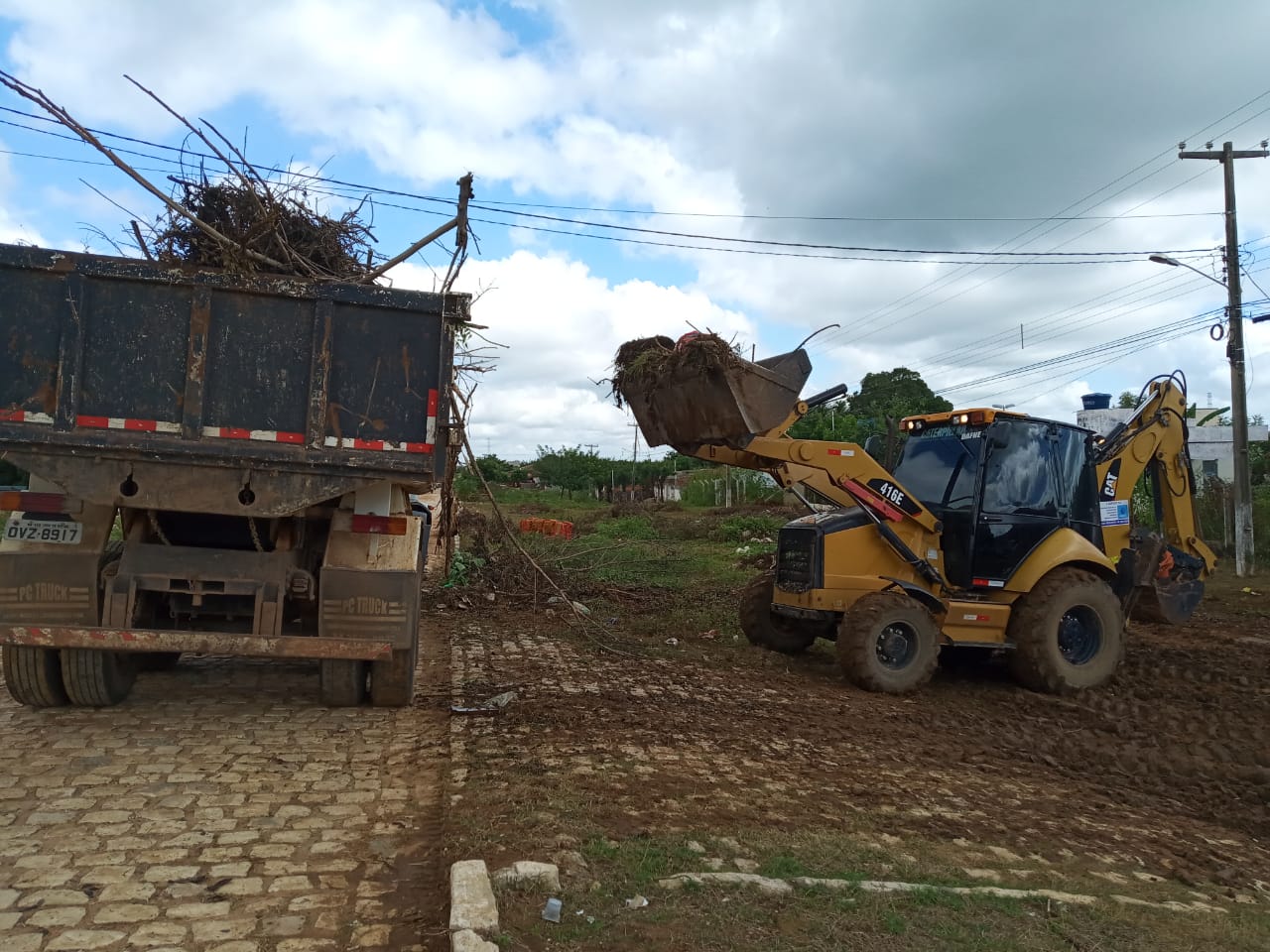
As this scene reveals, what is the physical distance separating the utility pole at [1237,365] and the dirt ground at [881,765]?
10005 mm

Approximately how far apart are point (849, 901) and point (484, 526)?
12517 mm

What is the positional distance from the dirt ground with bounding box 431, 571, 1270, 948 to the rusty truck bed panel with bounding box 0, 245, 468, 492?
2.05 m

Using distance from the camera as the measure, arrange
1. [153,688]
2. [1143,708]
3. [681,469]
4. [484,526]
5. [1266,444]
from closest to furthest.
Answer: [153,688], [1143,708], [484,526], [1266,444], [681,469]

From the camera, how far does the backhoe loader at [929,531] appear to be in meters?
7.76

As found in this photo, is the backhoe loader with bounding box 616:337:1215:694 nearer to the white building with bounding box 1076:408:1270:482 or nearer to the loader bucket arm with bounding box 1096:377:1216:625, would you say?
the loader bucket arm with bounding box 1096:377:1216:625

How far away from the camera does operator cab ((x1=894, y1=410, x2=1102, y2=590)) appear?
8.22 meters

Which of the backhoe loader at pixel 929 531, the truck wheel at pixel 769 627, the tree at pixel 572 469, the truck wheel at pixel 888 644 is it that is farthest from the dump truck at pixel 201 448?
the tree at pixel 572 469

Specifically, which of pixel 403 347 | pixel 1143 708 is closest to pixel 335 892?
pixel 403 347

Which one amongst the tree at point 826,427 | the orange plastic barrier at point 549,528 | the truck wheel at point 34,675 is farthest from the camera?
the tree at point 826,427

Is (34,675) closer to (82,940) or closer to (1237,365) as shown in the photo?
(82,940)

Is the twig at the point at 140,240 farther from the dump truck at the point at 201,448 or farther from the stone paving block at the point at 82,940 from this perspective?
the stone paving block at the point at 82,940

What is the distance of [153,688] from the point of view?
6836 millimetres

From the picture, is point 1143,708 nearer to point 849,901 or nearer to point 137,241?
point 849,901

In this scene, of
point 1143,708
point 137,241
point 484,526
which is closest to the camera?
point 137,241
